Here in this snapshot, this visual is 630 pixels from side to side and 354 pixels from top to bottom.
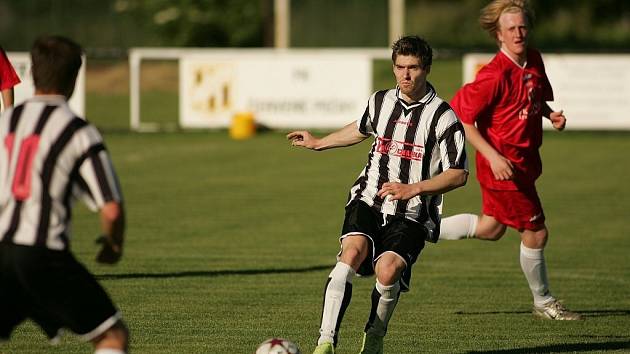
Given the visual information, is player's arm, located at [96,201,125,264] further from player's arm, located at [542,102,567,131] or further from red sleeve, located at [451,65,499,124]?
player's arm, located at [542,102,567,131]

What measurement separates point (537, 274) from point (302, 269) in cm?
257

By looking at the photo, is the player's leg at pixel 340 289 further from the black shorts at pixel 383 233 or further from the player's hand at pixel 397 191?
the player's hand at pixel 397 191

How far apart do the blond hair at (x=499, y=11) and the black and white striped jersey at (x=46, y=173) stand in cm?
392

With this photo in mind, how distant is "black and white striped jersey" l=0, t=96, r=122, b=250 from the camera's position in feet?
15.9

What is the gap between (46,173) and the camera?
4848 millimetres

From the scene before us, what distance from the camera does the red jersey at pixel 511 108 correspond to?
7.97m

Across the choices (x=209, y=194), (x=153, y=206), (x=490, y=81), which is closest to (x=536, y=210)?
(x=490, y=81)

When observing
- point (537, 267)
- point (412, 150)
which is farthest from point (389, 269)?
point (537, 267)

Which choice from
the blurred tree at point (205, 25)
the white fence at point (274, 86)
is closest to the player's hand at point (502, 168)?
the white fence at point (274, 86)

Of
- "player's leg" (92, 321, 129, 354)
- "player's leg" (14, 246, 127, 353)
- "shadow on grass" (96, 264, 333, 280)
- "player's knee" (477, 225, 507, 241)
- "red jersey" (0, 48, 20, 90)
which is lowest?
"shadow on grass" (96, 264, 333, 280)

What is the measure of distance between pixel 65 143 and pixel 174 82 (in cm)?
3304

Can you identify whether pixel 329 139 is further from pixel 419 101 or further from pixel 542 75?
pixel 542 75

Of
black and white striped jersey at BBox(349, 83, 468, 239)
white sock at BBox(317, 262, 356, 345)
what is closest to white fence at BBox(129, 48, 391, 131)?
black and white striped jersey at BBox(349, 83, 468, 239)

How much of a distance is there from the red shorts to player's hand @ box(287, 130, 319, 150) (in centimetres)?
177
